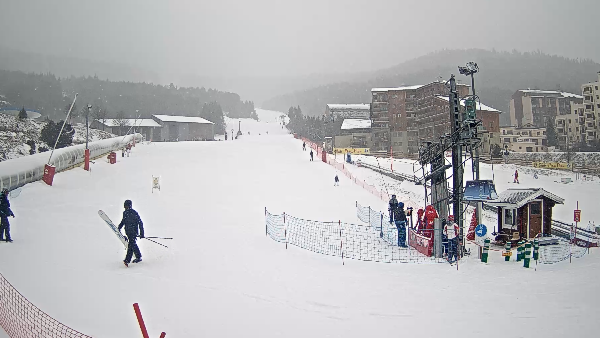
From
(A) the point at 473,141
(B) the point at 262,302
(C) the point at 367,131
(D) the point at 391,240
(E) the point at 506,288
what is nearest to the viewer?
(B) the point at 262,302

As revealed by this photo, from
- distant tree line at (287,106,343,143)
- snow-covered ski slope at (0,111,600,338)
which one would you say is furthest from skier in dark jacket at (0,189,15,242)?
distant tree line at (287,106,343,143)

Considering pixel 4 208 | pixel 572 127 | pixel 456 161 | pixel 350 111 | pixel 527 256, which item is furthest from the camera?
pixel 350 111

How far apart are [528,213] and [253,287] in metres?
9.83

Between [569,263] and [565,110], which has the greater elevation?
[565,110]

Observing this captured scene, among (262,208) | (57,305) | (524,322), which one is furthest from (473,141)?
(57,305)

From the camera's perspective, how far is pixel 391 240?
14812mm

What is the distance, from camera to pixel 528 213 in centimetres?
1384

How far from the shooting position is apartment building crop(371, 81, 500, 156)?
61406mm

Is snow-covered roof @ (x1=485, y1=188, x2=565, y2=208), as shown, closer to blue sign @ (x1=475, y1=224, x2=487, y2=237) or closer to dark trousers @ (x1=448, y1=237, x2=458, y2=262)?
blue sign @ (x1=475, y1=224, x2=487, y2=237)

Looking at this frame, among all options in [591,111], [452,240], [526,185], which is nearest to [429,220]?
[452,240]

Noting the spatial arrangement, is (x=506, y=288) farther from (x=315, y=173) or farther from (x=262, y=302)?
(x=315, y=173)

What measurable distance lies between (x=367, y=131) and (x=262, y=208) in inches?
2408

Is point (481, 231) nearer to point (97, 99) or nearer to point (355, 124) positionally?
point (355, 124)

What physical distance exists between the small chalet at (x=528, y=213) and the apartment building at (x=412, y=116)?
4670 centimetres
